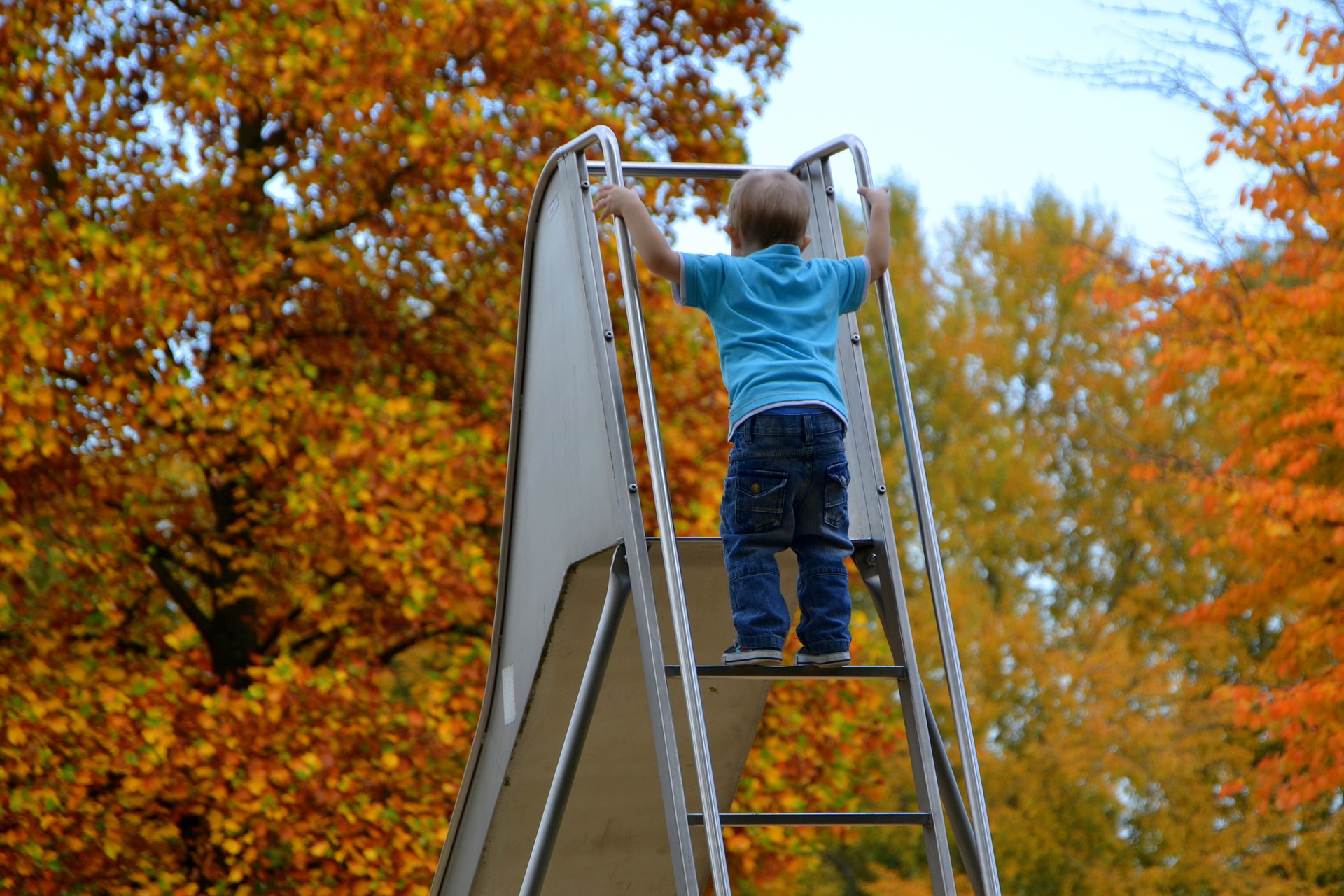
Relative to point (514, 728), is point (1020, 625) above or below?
above

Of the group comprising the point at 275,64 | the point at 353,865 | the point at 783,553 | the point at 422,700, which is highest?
the point at 275,64

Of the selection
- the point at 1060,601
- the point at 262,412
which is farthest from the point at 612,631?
the point at 1060,601

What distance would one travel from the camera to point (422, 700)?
353 inches

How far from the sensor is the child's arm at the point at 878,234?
3.78 meters

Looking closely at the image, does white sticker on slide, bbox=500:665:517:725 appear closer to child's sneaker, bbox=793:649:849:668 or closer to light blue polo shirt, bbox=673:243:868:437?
child's sneaker, bbox=793:649:849:668

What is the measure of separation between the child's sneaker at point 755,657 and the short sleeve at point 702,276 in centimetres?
86

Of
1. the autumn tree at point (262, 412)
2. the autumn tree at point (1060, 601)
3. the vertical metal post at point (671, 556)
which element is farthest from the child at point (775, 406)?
the autumn tree at point (1060, 601)

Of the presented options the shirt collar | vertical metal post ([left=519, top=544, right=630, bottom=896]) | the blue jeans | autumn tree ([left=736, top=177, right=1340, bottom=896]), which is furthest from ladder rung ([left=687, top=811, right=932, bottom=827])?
autumn tree ([left=736, top=177, right=1340, bottom=896])

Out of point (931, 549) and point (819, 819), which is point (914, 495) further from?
point (819, 819)

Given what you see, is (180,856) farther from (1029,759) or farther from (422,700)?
(1029,759)

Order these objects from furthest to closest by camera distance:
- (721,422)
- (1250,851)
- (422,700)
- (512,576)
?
1. (1250,851)
2. (721,422)
3. (422,700)
4. (512,576)

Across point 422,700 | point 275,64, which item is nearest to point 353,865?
point 422,700

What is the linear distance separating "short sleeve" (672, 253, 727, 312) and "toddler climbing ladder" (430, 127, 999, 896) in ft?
0.45

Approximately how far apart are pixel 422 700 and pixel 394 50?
4.36m
